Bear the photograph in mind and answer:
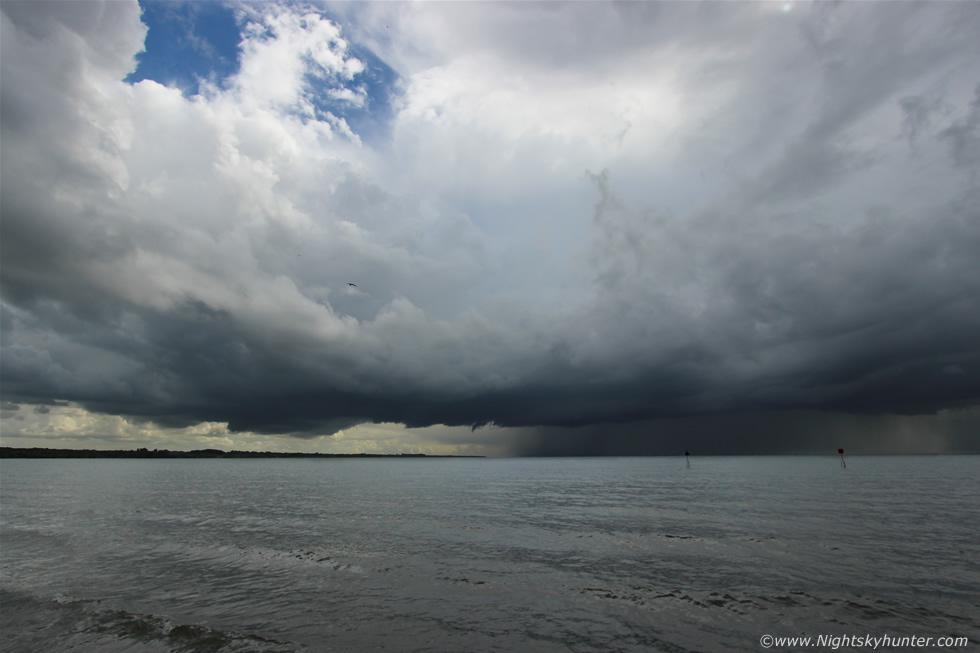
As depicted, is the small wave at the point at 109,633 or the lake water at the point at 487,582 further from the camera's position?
the lake water at the point at 487,582

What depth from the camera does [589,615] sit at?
59.9ft

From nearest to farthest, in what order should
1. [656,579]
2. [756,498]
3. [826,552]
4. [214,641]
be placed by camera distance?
1. [214,641]
2. [656,579]
3. [826,552]
4. [756,498]

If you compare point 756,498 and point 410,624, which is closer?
point 410,624

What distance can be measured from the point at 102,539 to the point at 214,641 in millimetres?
27660

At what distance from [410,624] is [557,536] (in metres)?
19.5

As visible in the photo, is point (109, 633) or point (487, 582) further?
point (487, 582)

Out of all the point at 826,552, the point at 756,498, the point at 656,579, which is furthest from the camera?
the point at 756,498

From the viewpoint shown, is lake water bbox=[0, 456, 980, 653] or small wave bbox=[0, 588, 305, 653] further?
lake water bbox=[0, 456, 980, 653]

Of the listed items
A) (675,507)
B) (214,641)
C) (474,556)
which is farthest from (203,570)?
(675,507)

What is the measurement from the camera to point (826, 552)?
27.9m

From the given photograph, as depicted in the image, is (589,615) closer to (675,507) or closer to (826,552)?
(826,552)

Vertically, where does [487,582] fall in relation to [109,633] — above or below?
above

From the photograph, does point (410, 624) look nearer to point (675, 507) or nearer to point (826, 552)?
point (826, 552)

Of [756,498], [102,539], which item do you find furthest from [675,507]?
[102,539]
